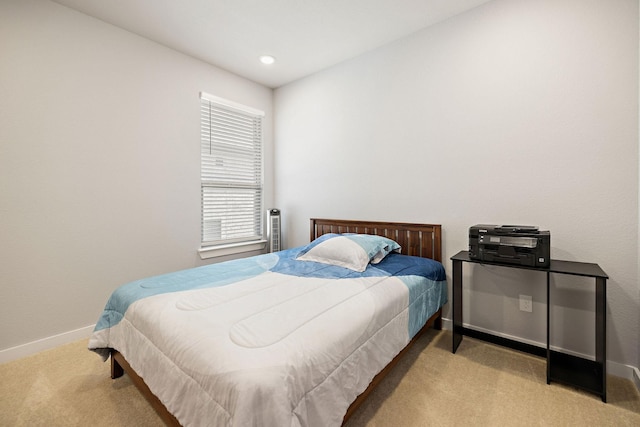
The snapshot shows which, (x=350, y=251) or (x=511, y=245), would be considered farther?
(x=350, y=251)

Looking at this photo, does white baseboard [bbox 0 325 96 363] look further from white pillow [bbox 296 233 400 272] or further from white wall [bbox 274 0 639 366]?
white wall [bbox 274 0 639 366]

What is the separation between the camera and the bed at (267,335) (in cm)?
94

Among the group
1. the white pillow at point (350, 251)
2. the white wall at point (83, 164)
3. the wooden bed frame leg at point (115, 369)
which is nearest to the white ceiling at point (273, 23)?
the white wall at point (83, 164)

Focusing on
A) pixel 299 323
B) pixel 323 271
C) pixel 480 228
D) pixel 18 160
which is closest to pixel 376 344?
pixel 299 323

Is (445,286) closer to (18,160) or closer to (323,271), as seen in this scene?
(323,271)

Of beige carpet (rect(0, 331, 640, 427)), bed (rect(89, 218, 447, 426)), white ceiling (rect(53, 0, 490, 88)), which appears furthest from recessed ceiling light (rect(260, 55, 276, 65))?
beige carpet (rect(0, 331, 640, 427))

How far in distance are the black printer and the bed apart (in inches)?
17.1

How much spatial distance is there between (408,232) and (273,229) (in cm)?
172

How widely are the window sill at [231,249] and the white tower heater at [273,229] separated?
20 cm

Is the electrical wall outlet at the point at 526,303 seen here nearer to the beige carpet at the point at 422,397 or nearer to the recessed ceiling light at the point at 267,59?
the beige carpet at the point at 422,397

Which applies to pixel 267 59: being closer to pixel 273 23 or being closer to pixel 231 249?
pixel 273 23

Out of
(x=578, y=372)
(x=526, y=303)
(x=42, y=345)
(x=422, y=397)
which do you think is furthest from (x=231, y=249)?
(x=578, y=372)

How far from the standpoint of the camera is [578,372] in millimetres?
1781

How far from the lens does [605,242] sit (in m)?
1.85
